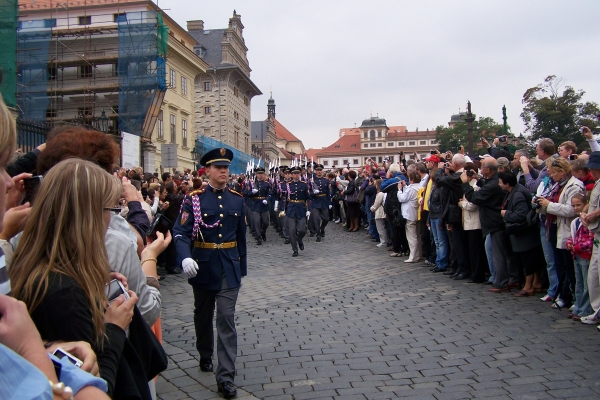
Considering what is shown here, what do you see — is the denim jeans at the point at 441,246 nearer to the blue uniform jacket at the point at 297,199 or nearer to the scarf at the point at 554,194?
the scarf at the point at 554,194

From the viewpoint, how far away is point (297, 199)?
16.1m

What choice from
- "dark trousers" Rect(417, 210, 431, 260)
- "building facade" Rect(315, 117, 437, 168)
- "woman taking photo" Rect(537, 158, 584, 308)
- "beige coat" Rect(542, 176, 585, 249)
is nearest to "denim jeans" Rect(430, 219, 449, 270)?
"dark trousers" Rect(417, 210, 431, 260)

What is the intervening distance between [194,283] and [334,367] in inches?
63.4

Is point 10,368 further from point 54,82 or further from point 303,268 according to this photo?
point 54,82

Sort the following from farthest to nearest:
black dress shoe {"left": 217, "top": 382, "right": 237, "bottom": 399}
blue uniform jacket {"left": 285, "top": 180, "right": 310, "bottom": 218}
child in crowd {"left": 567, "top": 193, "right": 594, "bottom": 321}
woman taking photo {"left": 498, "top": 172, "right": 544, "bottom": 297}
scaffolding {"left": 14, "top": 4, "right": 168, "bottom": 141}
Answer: scaffolding {"left": 14, "top": 4, "right": 168, "bottom": 141}
blue uniform jacket {"left": 285, "top": 180, "right": 310, "bottom": 218}
woman taking photo {"left": 498, "top": 172, "right": 544, "bottom": 297}
child in crowd {"left": 567, "top": 193, "right": 594, "bottom": 321}
black dress shoe {"left": 217, "top": 382, "right": 237, "bottom": 399}

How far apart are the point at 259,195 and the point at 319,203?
2.03 metres

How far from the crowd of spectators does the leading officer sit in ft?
13.8

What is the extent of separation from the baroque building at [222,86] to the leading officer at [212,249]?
199 ft

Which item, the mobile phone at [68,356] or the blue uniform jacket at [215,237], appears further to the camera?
the blue uniform jacket at [215,237]

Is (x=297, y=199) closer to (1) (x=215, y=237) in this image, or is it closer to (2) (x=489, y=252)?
(2) (x=489, y=252)

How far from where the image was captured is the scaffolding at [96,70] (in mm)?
31766

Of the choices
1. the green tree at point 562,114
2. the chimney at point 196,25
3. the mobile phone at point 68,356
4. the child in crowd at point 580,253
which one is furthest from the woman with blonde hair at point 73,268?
the chimney at point 196,25

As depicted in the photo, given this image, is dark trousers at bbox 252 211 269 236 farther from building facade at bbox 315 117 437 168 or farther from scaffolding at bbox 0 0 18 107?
building facade at bbox 315 117 437 168

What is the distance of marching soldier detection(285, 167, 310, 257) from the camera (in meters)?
15.4
